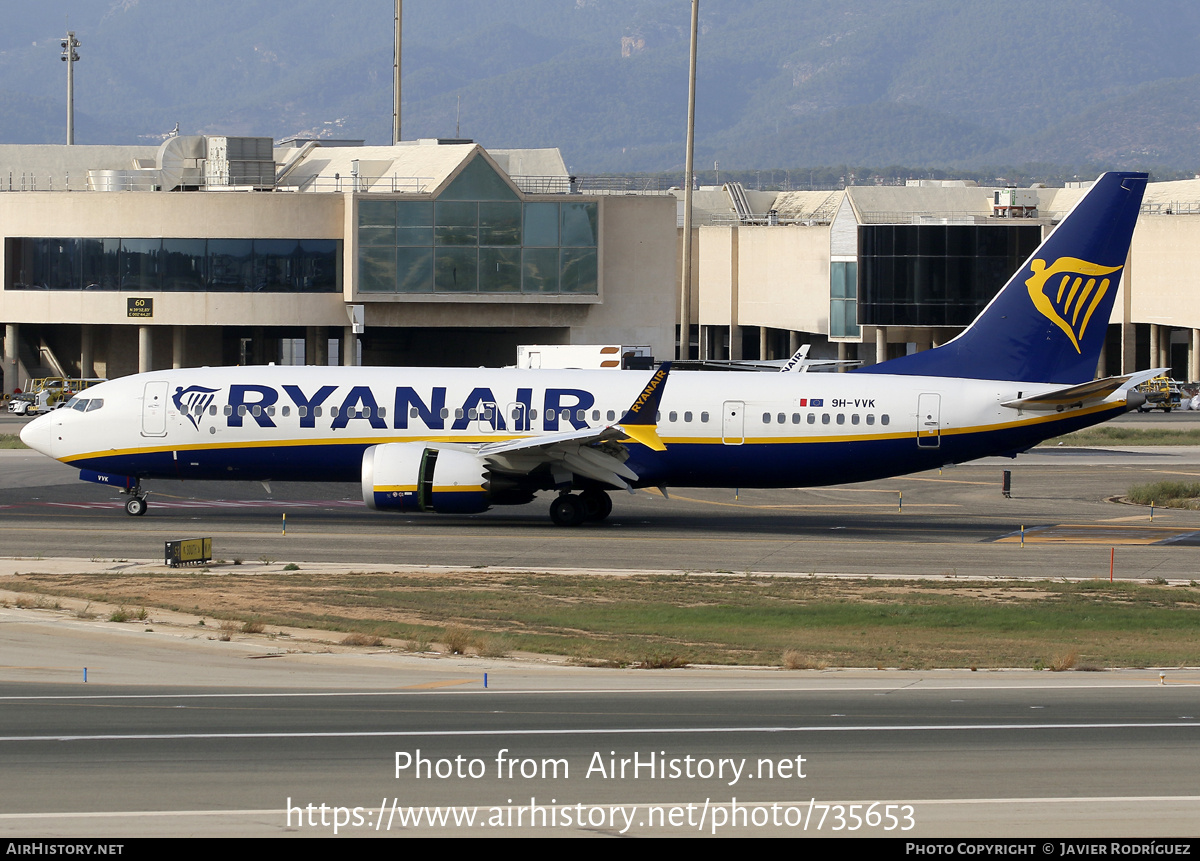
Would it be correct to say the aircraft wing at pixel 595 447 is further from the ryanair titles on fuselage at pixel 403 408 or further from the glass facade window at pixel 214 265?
the glass facade window at pixel 214 265

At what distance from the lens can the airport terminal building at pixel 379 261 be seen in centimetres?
7594

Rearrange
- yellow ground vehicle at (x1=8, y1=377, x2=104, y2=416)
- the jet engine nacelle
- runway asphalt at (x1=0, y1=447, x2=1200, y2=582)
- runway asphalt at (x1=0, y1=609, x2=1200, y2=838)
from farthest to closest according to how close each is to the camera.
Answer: yellow ground vehicle at (x1=8, y1=377, x2=104, y2=416), the jet engine nacelle, runway asphalt at (x1=0, y1=447, x2=1200, y2=582), runway asphalt at (x1=0, y1=609, x2=1200, y2=838)

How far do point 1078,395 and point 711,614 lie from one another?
1451cm

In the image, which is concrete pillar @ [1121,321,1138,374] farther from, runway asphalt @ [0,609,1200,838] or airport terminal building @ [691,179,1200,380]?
runway asphalt @ [0,609,1200,838]

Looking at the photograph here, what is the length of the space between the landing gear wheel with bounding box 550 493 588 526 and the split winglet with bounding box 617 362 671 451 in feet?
12.5

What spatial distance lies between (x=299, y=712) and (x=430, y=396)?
68.0ft

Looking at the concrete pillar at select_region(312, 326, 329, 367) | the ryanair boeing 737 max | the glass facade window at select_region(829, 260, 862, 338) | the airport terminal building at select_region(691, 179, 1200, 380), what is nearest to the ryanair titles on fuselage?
the ryanair boeing 737 max

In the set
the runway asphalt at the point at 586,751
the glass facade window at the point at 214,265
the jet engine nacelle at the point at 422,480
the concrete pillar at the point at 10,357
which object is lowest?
the runway asphalt at the point at 586,751

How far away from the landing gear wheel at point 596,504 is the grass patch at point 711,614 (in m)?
8.17

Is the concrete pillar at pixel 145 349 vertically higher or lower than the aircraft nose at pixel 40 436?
higher

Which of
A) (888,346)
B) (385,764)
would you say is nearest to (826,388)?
(385,764)

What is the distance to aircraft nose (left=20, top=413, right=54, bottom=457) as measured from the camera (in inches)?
1558

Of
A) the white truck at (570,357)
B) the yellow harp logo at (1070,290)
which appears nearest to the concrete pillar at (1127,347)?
the white truck at (570,357)
